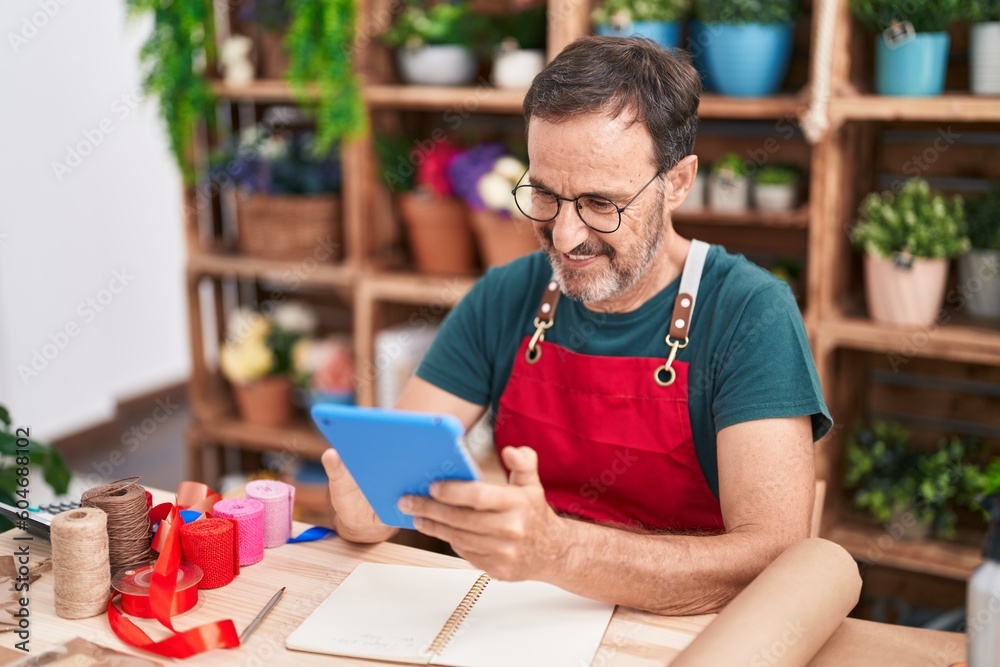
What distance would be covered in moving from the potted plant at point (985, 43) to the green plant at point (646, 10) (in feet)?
2.15

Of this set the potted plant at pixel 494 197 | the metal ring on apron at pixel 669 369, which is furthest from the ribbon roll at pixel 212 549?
the potted plant at pixel 494 197

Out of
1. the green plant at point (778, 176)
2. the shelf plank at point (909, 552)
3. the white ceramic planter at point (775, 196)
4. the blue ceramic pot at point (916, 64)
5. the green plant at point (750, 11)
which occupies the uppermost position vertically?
the green plant at point (750, 11)

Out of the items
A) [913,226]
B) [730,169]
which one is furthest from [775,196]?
[913,226]

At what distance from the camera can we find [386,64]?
116 inches

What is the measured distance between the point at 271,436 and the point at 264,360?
0.82 ft

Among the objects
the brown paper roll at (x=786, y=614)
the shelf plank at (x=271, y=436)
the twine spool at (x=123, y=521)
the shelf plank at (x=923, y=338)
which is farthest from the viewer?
the shelf plank at (x=271, y=436)

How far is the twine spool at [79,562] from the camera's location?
4.00 ft

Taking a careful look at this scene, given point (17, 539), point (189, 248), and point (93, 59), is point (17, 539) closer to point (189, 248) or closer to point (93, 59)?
point (189, 248)

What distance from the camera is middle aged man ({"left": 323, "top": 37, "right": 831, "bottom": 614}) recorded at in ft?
4.47

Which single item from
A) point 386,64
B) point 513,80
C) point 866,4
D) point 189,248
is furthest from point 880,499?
point 189,248

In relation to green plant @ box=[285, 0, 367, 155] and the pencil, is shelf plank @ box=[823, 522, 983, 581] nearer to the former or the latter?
the pencil

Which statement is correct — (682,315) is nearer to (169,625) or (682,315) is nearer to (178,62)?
(169,625)

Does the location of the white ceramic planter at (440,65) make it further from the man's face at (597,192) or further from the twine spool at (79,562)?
the twine spool at (79,562)

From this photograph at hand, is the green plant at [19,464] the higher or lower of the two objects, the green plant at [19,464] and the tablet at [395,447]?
the lower
